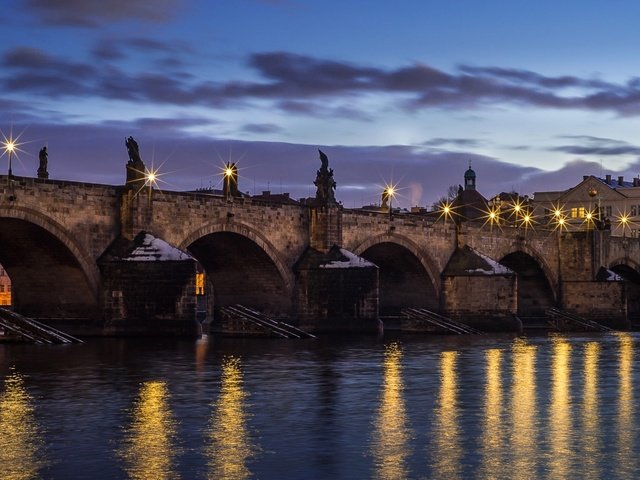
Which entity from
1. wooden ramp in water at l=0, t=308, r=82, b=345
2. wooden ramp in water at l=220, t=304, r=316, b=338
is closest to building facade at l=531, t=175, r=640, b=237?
wooden ramp in water at l=220, t=304, r=316, b=338

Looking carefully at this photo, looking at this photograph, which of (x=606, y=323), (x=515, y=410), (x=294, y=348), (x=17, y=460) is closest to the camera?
(x=17, y=460)

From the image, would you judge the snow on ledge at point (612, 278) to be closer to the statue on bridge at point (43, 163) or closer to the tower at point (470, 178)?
the statue on bridge at point (43, 163)

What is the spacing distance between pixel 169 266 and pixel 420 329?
19.5 meters

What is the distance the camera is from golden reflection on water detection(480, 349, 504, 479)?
620 inches

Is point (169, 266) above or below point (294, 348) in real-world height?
above

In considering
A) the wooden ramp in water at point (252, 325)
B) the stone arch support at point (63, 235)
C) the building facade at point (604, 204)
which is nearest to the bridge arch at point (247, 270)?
the wooden ramp in water at point (252, 325)

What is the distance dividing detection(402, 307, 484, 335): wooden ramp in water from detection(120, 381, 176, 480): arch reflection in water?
36.5 metres

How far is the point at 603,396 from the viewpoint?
25203 millimetres

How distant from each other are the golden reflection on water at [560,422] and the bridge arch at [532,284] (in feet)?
139

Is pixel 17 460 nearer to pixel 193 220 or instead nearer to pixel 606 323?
pixel 193 220

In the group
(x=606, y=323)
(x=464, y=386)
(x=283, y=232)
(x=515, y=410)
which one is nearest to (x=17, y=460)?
(x=515, y=410)

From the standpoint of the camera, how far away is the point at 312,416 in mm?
21266

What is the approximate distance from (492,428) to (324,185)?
3940cm

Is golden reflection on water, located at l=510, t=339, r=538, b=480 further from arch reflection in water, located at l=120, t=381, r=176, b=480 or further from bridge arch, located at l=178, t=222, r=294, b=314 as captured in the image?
bridge arch, located at l=178, t=222, r=294, b=314
